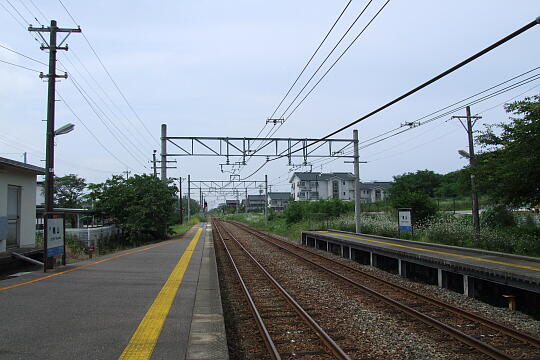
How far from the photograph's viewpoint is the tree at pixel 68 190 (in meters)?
50.2

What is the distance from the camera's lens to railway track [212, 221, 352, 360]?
5.80m

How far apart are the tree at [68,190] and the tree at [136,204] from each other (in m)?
25.6

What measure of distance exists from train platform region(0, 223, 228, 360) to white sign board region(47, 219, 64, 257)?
0.57m

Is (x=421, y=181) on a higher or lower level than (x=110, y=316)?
higher

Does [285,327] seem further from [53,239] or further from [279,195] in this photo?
[279,195]

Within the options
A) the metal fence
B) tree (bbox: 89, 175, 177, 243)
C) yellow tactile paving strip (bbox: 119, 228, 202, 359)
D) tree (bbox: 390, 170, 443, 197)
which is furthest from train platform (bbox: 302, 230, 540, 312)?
tree (bbox: 390, 170, 443, 197)

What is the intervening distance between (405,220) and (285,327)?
12.6 metres

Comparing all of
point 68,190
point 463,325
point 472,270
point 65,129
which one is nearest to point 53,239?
point 65,129

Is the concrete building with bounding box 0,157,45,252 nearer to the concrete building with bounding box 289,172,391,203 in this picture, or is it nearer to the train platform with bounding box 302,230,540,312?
the train platform with bounding box 302,230,540,312

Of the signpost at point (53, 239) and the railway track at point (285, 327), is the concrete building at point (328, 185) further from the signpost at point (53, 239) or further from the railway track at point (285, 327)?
the railway track at point (285, 327)

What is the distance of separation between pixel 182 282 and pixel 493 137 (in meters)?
13.7

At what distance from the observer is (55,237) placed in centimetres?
1079

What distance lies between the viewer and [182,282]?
31.1ft

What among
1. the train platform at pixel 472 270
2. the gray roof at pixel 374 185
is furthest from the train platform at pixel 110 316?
the gray roof at pixel 374 185
